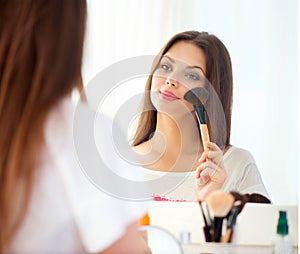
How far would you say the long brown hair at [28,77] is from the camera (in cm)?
53

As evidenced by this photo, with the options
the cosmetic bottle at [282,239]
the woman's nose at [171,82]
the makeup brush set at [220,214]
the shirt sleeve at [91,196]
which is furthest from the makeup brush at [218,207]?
the shirt sleeve at [91,196]

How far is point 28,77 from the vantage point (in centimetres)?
56

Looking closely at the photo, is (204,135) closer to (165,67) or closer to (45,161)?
(165,67)

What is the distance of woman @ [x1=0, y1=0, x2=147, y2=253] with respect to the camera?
0.53m

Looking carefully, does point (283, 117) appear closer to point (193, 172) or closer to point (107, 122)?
point (193, 172)

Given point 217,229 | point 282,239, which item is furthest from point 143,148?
point 282,239

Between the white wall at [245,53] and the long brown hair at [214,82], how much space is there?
12mm

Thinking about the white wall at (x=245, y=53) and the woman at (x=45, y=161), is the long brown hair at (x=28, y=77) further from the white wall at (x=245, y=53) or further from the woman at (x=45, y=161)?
the white wall at (x=245, y=53)

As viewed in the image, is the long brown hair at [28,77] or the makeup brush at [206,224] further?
the makeup brush at [206,224]

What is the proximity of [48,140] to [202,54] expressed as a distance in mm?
537

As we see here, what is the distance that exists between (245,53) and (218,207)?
305mm

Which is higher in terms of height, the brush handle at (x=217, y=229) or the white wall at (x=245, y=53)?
the white wall at (x=245, y=53)

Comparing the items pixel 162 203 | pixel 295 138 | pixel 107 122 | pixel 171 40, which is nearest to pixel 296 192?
pixel 295 138

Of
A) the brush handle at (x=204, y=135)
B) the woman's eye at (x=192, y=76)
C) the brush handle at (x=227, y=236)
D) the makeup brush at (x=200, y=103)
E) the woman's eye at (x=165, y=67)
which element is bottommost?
the brush handle at (x=227, y=236)
